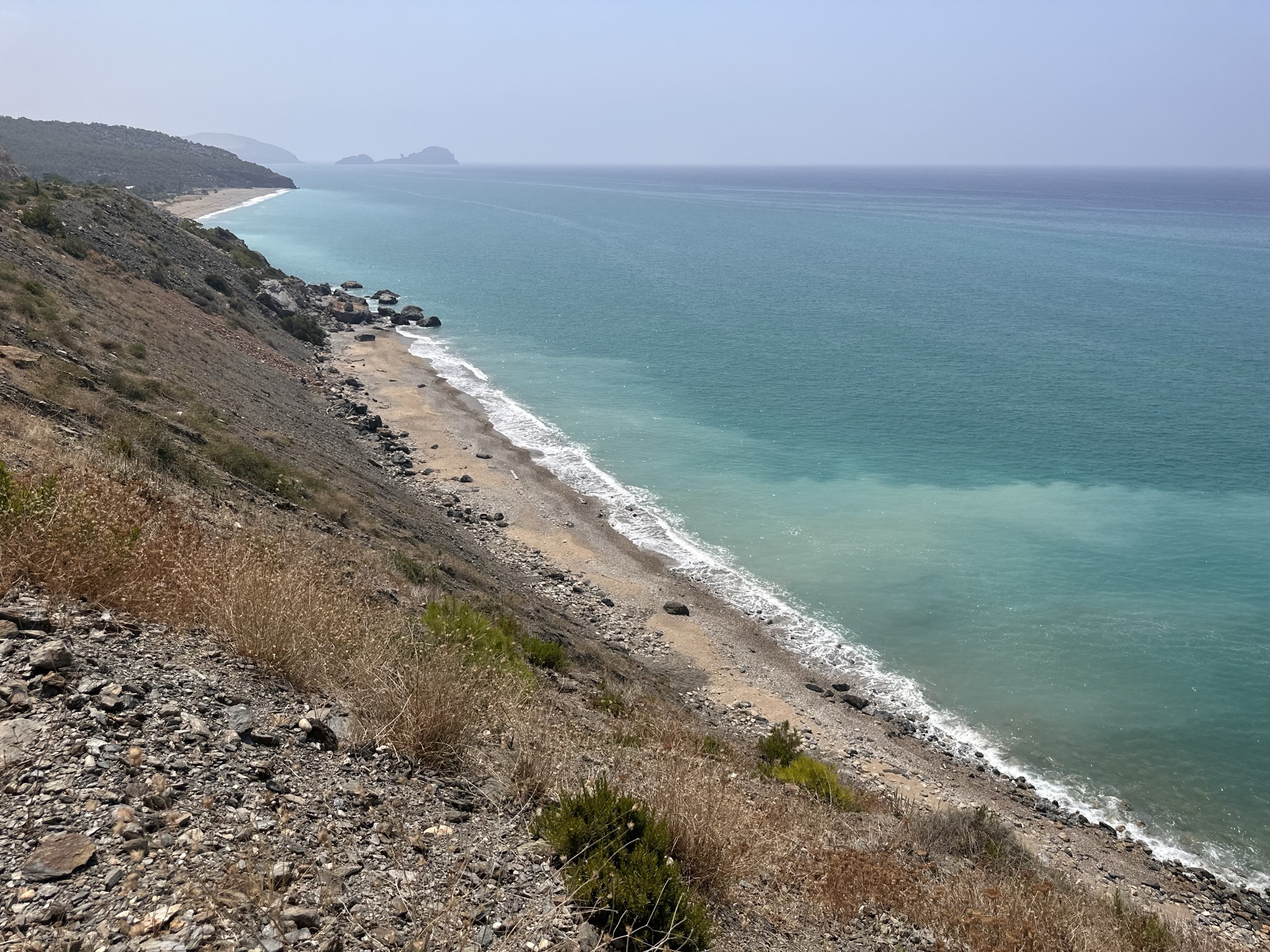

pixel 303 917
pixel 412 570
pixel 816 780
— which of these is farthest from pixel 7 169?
pixel 303 917

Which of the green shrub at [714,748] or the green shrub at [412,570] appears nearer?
the green shrub at [714,748]

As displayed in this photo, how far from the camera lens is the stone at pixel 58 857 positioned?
3.85 m

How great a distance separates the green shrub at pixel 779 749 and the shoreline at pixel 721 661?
7.09 feet

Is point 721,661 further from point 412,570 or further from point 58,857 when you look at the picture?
point 58,857

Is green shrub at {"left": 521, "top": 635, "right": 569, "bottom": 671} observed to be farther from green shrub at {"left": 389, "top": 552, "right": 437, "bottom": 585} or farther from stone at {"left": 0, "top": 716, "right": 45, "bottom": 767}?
stone at {"left": 0, "top": 716, "right": 45, "bottom": 767}

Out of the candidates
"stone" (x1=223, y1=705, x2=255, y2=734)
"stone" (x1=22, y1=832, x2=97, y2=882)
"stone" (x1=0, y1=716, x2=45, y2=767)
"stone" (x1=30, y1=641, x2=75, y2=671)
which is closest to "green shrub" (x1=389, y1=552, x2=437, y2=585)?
"stone" (x1=223, y1=705, x2=255, y2=734)

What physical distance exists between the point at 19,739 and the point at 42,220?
1468 inches

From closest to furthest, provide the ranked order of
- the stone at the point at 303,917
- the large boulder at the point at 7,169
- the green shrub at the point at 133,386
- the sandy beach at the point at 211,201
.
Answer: the stone at the point at 303,917 < the green shrub at the point at 133,386 < the large boulder at the point at 7,169 < the sandy beach at the point at 211,201

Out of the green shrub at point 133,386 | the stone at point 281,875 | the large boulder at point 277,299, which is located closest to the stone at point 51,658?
the stone at point 281,875

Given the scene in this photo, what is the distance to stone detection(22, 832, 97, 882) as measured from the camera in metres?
3.85

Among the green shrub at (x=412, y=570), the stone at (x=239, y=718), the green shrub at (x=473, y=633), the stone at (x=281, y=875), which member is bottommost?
the green shrub at (x=412, y=570)

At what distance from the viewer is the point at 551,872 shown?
5262 mm

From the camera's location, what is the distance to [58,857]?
396 centimetres

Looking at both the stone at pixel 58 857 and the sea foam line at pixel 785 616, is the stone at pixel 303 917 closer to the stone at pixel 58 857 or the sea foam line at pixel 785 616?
the stone at pixel 58 857
